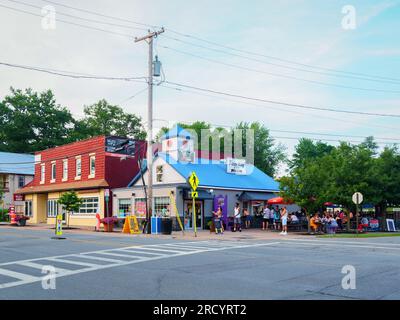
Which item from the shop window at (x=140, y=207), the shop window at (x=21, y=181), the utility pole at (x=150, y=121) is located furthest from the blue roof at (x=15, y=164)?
the utility pole at (x=150, y=121)

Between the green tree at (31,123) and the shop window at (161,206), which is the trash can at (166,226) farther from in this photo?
the green tree at (31,123)

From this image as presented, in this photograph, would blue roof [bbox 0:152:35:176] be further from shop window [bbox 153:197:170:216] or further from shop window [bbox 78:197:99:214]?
shop window [bbox 153:197:170:216]

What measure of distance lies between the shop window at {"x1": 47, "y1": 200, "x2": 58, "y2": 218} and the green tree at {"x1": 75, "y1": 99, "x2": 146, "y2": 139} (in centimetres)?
2927

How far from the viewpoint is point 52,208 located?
153 feet

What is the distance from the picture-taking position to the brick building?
39.9 m

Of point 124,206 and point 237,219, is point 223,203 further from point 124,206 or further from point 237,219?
point 124,206

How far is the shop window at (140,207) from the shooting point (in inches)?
1421

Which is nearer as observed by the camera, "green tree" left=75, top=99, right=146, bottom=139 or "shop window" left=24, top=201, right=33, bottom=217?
"shop window" left=24, top=201, right=33, bottom=217

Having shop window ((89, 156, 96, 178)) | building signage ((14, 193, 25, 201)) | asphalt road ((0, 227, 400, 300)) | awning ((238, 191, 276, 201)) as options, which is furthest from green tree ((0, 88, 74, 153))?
A: asphalt road ((0, 227, 400, 300))

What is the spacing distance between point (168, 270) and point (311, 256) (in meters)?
5.70
